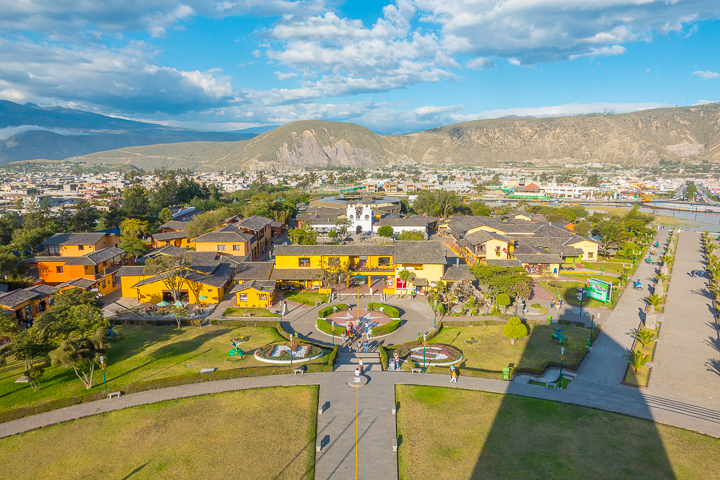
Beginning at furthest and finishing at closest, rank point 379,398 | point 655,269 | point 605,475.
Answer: point 655,269 < point 379,398 < point 605,475

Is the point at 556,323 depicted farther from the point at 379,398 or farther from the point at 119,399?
the point at 119,399

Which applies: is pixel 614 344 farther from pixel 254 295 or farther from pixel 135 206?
pixel 135 206

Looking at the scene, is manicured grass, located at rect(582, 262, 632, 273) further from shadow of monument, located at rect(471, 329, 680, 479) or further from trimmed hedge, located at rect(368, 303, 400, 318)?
shadow of monument, located at rect(471, 329, 680, 479)

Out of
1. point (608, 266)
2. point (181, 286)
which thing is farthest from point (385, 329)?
point (608, 266)

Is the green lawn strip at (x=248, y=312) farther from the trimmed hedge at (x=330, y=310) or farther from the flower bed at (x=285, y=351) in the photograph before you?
the flower bed at (x=285, y=351)

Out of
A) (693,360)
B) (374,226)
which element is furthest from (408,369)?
(374,226)

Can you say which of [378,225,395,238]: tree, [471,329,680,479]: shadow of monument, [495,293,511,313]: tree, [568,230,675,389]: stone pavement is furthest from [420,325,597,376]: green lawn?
[378,225,395,238]: tree

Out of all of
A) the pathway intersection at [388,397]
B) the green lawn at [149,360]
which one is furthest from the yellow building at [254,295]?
the pathway intersection at [388,397]
